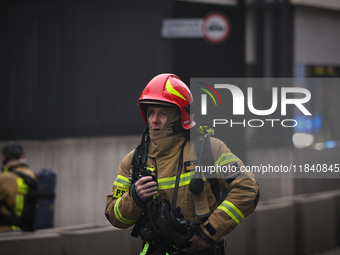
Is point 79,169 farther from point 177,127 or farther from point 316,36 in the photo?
point 316,36

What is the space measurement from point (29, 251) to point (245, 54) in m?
11.8

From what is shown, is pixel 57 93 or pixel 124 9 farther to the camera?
pixel 124 9

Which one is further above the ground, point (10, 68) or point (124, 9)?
point (124, 9)

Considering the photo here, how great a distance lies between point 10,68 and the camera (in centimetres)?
1139

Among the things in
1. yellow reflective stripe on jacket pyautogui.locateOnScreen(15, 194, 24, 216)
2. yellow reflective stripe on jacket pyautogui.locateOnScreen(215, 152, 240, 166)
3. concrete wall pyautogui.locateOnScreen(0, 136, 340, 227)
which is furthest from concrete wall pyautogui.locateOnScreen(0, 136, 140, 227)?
yellow reflective stripe on jacket pyautogui.locateOnScreen(215, 152, 240, 166)

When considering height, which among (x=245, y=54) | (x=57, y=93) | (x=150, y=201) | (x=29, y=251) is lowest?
(x=29, y=251)

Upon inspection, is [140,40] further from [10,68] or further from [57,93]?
[10,68]

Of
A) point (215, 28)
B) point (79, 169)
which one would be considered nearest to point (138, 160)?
point (79, 169)

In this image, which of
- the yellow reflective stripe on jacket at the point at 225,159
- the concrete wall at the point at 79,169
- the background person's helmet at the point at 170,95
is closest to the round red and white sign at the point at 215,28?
the concrete wall at the point at 79,169

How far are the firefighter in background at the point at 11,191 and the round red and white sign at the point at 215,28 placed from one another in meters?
8.95

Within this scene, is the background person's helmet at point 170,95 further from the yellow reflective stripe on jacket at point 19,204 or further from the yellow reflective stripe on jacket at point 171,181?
the yellow reflective stripe on jacket at point 19,204

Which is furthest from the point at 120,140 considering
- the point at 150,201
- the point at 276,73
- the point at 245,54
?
the point at 150,201

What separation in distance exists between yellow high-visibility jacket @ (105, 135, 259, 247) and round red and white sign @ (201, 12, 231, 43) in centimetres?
1151

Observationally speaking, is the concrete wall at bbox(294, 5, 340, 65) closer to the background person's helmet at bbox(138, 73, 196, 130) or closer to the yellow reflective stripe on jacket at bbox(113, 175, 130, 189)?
the background person's helmet at bbox(138, 73, 196, 130)
